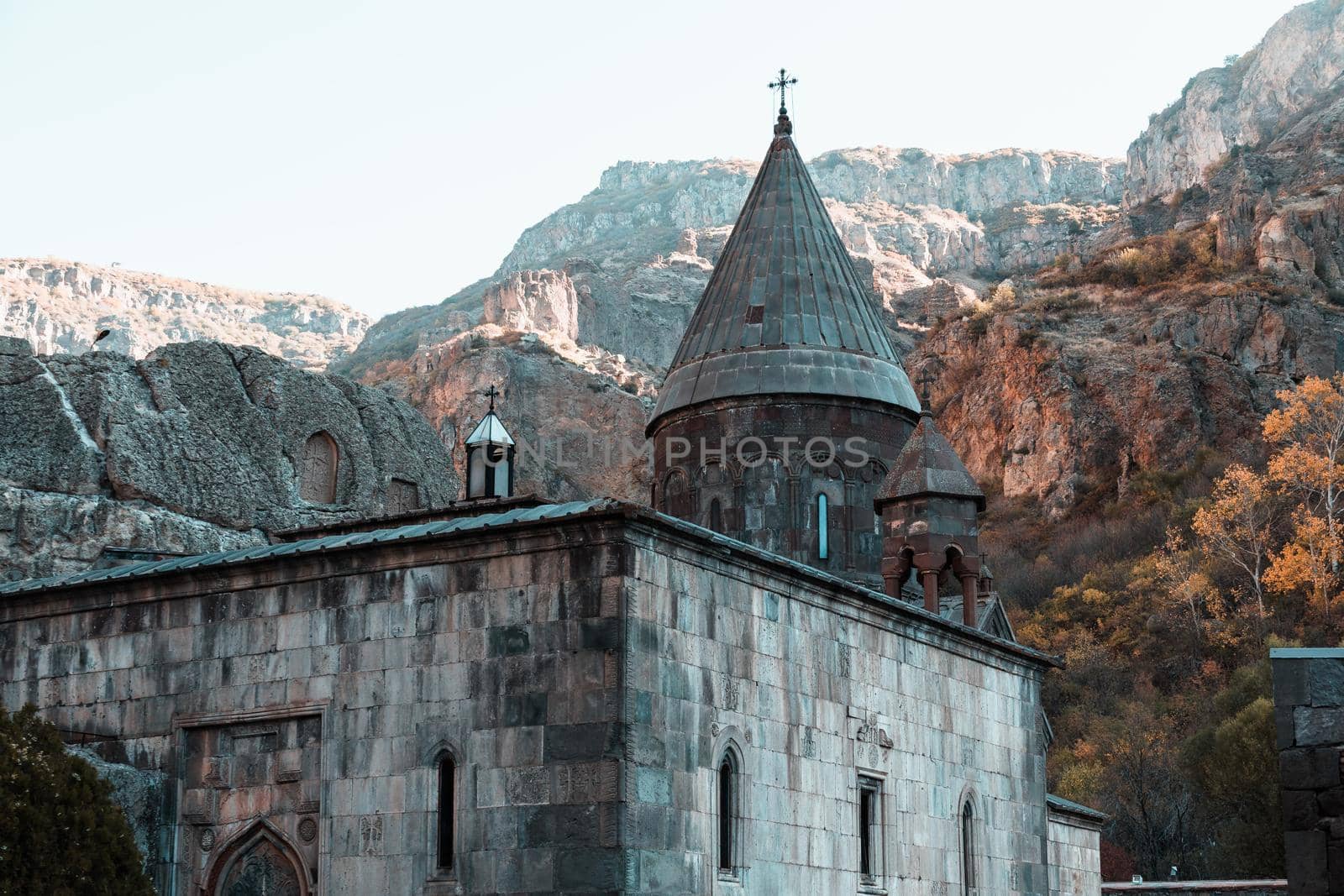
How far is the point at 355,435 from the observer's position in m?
21.1

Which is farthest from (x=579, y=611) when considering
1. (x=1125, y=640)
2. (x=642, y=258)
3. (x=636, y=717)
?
(x=642, y=258)

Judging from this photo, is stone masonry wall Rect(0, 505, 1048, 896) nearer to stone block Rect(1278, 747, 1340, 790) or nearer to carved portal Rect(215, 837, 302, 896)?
carved portal Rect(215, 837, 302, 896)

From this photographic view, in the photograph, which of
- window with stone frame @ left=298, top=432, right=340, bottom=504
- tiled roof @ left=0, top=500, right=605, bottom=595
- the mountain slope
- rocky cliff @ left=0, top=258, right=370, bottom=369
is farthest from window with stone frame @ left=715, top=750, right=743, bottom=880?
rocky cliff @ left=0, top=258, right=370, bottom=369

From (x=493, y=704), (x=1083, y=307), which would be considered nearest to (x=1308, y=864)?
(x=493, y=704)

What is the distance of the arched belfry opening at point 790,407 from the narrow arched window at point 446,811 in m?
10.5

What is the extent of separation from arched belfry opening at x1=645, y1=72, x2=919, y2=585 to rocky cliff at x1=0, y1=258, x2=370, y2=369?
92.1m

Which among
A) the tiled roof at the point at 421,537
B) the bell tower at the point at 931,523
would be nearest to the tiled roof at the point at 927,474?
the bell tower at the point at 931,523

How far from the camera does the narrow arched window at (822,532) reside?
23.1 m

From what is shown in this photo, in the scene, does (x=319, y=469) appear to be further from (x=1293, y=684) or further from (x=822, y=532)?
(x=1293, y=684)

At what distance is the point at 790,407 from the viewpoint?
23.4 metres

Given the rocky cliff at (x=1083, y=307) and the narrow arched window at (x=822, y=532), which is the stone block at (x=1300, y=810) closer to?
the narrow arched window at (x=822, y=532)

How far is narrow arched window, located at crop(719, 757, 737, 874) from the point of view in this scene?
13.6 metres

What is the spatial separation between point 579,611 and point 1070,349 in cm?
4895

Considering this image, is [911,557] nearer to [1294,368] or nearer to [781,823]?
[781,823]
